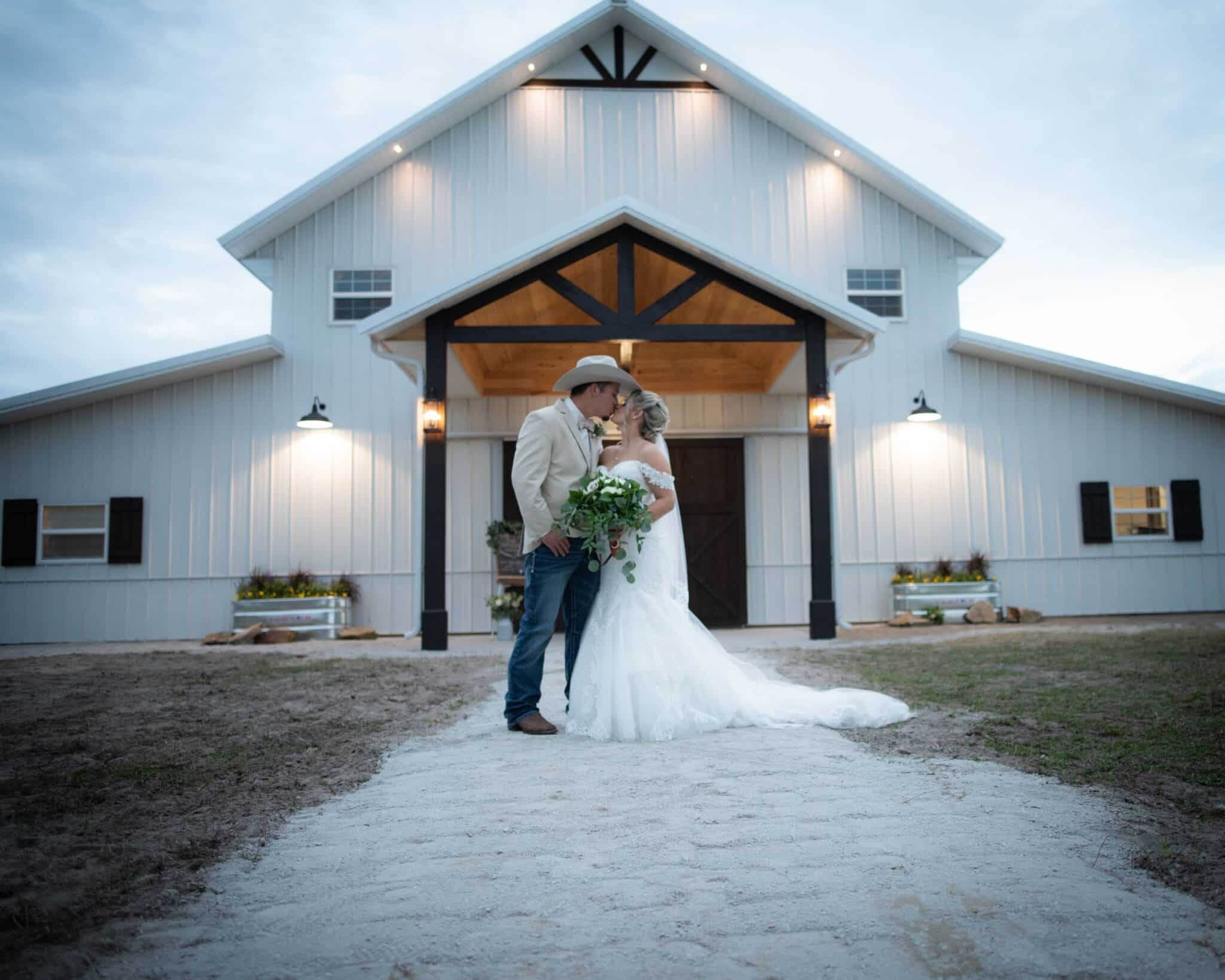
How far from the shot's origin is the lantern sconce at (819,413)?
9109 millimetres

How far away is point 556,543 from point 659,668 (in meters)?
0.87

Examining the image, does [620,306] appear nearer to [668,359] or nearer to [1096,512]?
[668,359]

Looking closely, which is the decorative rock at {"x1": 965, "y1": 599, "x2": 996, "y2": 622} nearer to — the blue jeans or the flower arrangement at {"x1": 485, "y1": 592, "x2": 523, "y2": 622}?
the flower arrangement at {"x1": 485, "y1": 592, "x2": 523, "y2": 622}

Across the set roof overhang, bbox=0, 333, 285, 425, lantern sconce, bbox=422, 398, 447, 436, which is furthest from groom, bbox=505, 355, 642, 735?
roof overhang, bbox=0, 333, 285, 425

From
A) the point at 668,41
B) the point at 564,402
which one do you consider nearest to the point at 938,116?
the point at 668,41

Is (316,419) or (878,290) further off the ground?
(878,290)

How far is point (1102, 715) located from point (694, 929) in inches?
141

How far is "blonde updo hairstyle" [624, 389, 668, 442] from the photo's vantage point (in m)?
4.90

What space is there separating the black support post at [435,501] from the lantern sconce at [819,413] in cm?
418

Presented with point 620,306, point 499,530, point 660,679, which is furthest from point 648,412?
point 499,530

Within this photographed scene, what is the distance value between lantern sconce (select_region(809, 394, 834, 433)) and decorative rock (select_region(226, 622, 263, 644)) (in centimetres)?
743

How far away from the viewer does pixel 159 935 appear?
191 centimetres

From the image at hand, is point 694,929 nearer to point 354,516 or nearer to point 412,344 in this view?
point 412,344

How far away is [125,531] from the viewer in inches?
432
